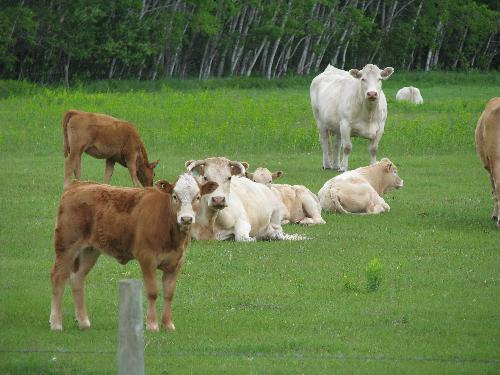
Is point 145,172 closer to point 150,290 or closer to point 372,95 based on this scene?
point 372,95

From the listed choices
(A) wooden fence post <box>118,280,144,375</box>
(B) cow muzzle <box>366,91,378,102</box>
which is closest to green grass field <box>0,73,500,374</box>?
(B) cow muzzle <box>366,91,378,102</box>

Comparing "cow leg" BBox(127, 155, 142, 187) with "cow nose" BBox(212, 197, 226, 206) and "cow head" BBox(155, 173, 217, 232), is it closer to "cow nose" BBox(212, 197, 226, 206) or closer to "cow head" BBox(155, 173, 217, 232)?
"cow nose" BBox(212, 197, 226, 206)

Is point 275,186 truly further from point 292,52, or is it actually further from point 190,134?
point 292,52

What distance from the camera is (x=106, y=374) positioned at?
9023 millimetres

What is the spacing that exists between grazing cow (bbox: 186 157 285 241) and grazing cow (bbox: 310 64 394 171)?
7194mm

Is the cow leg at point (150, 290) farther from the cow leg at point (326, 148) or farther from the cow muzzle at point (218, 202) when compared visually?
the cow leg at point (326, 148)

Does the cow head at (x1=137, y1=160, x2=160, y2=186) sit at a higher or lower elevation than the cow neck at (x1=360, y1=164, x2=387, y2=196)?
lower

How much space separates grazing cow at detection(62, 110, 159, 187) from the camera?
64.2ft

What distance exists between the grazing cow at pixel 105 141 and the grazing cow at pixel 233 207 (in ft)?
10.4

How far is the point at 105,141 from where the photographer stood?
64.6 ft

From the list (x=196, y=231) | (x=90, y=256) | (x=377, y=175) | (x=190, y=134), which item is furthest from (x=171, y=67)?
(x=90, y=256)

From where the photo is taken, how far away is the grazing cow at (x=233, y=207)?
49.6 ft

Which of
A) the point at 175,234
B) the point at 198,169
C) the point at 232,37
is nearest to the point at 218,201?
the point at 198,169

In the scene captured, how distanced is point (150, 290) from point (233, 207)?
18.6ft
